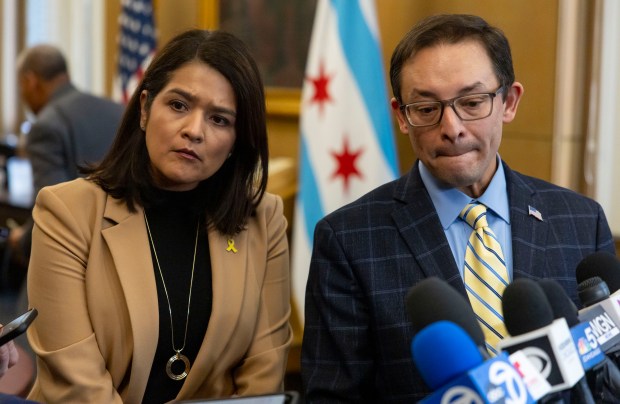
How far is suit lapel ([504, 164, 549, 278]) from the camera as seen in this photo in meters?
2.11

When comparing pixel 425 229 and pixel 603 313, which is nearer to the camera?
pixel 603 313

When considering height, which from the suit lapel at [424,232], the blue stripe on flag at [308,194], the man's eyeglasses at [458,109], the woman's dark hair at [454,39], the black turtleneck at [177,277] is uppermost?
the woman's dark hair at [454,39]

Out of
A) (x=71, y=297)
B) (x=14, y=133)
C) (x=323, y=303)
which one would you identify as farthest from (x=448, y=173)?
(x=14, y=133)

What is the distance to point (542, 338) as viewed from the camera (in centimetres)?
125

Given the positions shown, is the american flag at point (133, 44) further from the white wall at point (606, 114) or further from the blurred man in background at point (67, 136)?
the white wall at point (606, 114)

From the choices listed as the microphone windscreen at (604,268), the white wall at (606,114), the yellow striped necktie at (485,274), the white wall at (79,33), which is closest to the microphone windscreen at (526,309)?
the microphone windscreen at (604,268)

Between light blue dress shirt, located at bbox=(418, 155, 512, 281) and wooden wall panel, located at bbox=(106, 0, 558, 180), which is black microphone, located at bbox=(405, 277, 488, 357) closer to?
light blue dress shirt, located at bbox=(418, 155, 512, 281)

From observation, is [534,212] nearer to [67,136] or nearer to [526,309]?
[526,309]

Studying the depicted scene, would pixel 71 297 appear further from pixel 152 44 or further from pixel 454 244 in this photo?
pixel 152 44

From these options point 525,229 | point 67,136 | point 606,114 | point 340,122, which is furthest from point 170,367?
point 67,136

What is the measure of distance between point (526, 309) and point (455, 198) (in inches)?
35.5

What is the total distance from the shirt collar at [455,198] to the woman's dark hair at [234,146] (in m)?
0.49

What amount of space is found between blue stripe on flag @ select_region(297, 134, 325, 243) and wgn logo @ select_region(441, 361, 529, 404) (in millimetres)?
3529

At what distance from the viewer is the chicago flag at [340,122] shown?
15.1ft
